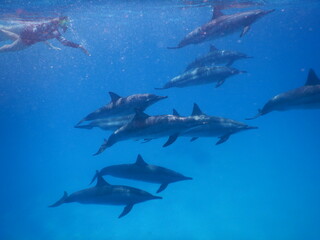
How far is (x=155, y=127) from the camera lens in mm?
6945

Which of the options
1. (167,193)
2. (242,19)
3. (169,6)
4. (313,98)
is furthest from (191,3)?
(313,98)

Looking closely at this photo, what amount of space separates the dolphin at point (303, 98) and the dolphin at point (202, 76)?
246 centimetres

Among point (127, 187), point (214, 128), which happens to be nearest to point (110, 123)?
point (127, 187)

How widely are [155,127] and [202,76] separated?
3.73 m

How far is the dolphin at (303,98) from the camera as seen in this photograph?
7.42 meters

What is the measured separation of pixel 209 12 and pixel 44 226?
83.6ft

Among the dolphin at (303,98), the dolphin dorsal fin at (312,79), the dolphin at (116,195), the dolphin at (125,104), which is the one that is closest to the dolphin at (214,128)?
the dolphin at (303,98)

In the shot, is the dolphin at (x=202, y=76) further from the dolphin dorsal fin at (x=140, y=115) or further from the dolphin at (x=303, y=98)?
the dolphin dorsal fin at (x=140, y=115)

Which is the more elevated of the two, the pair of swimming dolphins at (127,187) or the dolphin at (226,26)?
the dolphin at (226,26)

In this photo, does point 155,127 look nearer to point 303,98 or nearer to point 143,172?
point 143,172

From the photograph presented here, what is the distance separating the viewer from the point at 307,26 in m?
46.2

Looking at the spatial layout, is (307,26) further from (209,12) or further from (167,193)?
(167,193)

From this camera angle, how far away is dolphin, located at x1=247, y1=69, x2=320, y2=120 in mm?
7422

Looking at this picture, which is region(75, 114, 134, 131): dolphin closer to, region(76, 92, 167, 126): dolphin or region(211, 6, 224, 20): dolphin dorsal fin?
region(76, 92, 167, 126): dolphin
